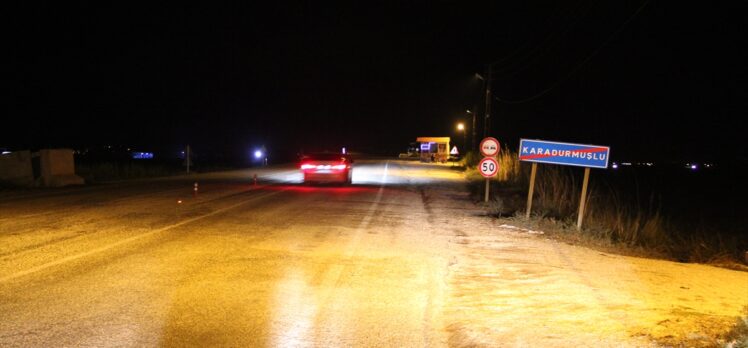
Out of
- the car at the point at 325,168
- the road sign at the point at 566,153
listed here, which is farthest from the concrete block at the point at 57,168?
the road sign at the point at 566,153

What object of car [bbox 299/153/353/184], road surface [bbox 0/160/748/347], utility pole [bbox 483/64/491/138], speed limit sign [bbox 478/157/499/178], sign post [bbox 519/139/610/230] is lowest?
road surface [bbox 0/160/748/347]

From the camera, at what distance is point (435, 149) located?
242 feet

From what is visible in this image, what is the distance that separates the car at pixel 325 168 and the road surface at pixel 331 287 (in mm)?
10674

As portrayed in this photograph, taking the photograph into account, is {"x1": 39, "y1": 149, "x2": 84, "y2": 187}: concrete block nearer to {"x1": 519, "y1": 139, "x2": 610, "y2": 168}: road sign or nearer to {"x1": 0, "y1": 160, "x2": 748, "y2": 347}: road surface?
{"x1": 0, "y1": 160, "x2": 748, "y2": 347}: road surface

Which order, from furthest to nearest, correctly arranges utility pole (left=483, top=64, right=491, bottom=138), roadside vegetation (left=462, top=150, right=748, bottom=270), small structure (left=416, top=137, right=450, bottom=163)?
small structure (left=416, top=137, right=450, bottom=163) < utility pole (left=483, top=64, right=491, bottom=138) < roadside vegetation (left=462, top=150, right=748, bottom=270)

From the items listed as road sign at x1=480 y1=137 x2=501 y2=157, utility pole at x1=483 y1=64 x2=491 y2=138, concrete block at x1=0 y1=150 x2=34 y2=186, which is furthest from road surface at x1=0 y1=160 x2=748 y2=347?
utility pole at x1=483 y1=64 x2=491 y2=138

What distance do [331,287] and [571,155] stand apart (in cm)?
797

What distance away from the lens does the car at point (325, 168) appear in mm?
23734

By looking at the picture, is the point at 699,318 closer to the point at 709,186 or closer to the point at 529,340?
the point at 529,340

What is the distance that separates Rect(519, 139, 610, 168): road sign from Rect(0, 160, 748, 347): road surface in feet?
7.14

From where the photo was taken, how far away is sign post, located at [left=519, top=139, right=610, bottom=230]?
490 inches

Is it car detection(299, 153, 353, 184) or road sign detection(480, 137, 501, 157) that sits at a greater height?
road sign detection(480, 137, 501, 157)

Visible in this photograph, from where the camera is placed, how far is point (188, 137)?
404 ft

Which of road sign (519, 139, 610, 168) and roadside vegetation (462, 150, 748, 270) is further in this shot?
road sign (519, 139, 610, 168)
